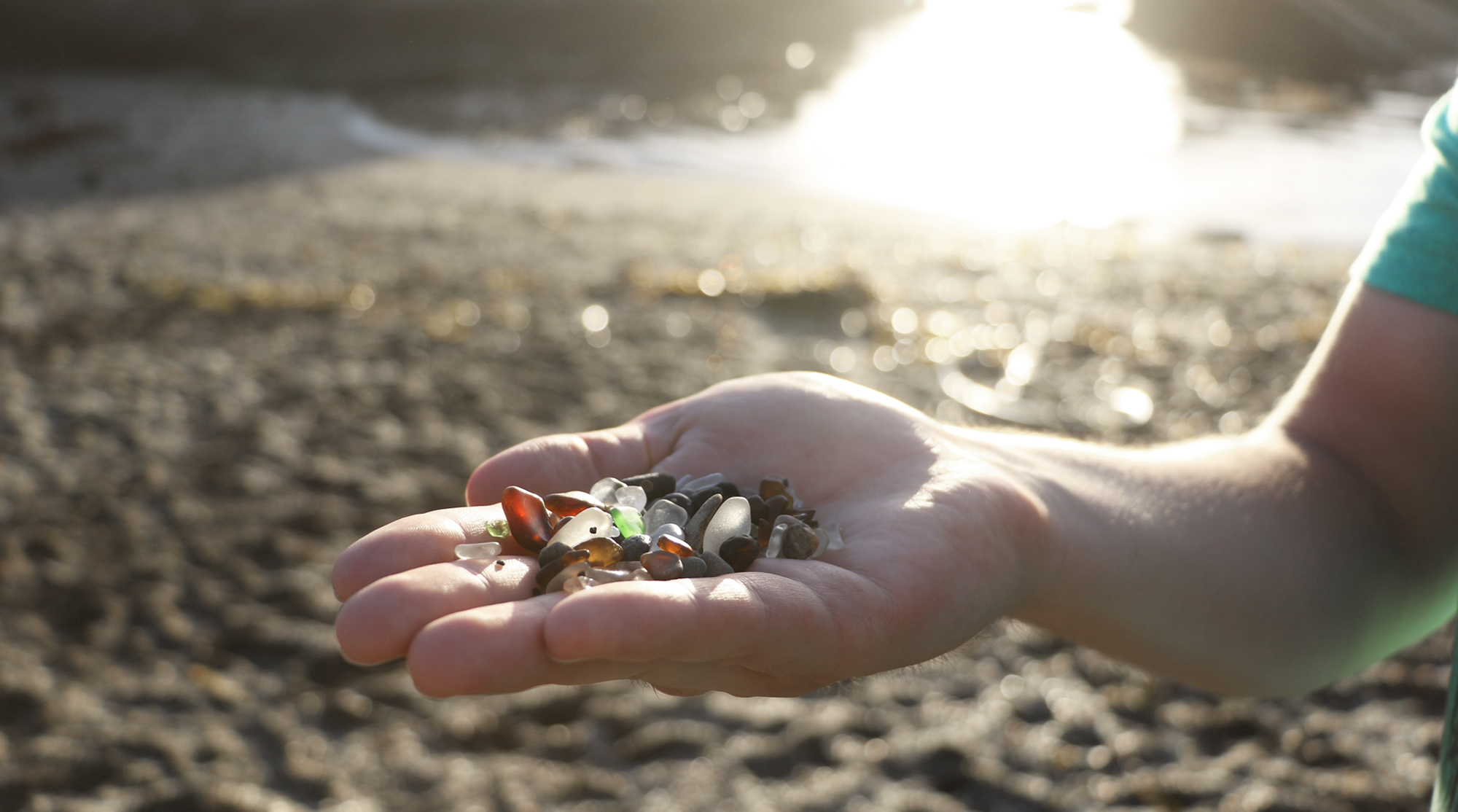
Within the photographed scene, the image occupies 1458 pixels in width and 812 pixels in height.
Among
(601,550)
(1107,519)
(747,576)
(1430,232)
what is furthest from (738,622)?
(1430,232)

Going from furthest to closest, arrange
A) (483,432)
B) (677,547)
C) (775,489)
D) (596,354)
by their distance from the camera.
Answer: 1. (596,354)
2. (483,432)
3. (775,489)
4. (677,547)

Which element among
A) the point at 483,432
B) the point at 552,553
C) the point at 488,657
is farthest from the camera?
the point at 483,432

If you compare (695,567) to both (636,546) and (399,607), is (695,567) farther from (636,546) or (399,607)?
(399,607)

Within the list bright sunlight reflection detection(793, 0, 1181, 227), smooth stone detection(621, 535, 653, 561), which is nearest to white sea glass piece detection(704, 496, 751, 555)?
smooth stone detection(621, 535, 653, 561)

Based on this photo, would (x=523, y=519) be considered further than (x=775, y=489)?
No

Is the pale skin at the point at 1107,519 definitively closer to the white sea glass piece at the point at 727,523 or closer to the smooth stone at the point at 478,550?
the smooth stone at the point at 478,550

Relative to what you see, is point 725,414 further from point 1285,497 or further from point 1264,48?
point 1264,48
